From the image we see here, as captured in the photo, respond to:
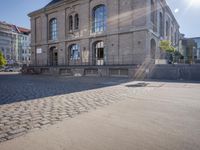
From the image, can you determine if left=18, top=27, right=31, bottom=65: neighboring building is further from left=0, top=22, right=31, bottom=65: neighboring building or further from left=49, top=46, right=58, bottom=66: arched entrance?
left=49, top=46, right=58, bottom=66: arched entrance

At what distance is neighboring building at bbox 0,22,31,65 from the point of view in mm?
72300

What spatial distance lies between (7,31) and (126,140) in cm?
8111

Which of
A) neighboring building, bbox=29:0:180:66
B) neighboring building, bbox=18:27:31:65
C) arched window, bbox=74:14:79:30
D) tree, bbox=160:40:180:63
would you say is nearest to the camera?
neighboring building, bbox=29:0:180:66

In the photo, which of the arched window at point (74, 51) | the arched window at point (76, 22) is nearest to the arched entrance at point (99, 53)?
the arched window at point (74, 51)

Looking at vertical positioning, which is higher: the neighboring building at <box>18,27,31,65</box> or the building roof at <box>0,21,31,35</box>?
the building roof at <box>0,21,31,35</box>

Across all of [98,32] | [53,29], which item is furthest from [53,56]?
[98,32]

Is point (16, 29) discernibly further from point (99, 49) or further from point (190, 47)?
point (190, 47)

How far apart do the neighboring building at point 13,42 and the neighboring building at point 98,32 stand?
43025 millimetres

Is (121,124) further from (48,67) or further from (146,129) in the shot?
(48,67)

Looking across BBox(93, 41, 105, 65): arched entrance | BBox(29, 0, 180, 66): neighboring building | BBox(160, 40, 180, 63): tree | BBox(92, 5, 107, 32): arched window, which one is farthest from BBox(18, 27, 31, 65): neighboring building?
BBox(160, 40, 180, 63): tree

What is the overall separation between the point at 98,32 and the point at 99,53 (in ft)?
9.90

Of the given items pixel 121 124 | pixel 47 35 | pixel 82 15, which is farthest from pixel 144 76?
pixel 47 35

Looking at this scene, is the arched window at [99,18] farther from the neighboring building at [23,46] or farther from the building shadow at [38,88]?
the neighboring building at [23,46]

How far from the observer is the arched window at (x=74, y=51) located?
1148 inches
